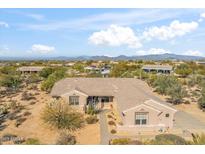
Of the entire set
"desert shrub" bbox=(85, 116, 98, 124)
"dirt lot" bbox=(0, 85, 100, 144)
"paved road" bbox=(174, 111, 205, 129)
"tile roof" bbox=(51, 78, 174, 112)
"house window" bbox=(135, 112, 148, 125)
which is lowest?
"paved road" bbox=(174, 111, 205, 129)

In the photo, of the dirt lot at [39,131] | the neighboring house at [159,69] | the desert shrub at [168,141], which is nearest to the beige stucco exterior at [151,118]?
the dirt lot at [39,131]

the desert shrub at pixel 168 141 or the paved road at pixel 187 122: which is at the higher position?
the desert shrub at pixel 168 141

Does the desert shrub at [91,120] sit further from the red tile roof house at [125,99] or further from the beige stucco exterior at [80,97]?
the beige stucco exterior at [80,97]

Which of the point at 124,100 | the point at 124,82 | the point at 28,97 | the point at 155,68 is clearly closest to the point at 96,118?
the point at 124,100

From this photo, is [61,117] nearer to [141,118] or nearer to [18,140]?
[18,140]

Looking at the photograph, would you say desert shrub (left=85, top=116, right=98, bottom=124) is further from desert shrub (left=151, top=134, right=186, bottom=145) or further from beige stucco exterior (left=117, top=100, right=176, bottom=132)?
desert shrub (left=151, top=134, right=186, bottom=145)

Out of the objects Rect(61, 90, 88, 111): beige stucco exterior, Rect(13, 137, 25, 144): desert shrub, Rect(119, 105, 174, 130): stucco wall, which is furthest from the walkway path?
Rect(13, 137, 25, 144): desert shrub
